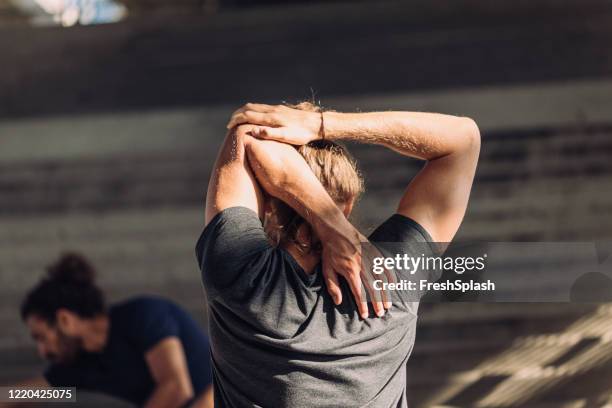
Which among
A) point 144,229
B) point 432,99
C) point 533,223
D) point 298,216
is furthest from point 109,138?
point 298,216

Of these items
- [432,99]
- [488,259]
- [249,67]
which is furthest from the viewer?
[249,67]

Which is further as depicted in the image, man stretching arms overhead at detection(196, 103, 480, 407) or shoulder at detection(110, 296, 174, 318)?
shoulder at detection(110, 296, 174, 318)

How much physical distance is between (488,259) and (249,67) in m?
5.65

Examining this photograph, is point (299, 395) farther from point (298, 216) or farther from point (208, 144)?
point (208, 144)

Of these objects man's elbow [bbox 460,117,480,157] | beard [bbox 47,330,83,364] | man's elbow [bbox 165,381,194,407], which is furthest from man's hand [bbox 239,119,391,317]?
beard [bbox 47,330,83,364]

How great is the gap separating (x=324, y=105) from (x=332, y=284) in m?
5.10

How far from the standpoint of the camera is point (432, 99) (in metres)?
6.20

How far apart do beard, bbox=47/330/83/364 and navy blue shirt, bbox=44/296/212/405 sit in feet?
0.09

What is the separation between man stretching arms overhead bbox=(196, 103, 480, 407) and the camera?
50.0 inches

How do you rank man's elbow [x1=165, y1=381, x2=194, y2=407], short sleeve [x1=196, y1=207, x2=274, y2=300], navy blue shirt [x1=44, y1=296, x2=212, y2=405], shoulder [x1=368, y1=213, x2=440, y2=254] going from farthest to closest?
navy blue shirt [x1=44, y1=296, x2=212, y2=405], man's elbow [x1=165, y1=381, x2=194, y2=407], shoulder [x1=368, y1=213, x2=440, y2=254], short sleeve [x1=196, y1=207, x2=274, y2=300]

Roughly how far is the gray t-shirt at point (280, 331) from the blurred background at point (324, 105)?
3651 mm

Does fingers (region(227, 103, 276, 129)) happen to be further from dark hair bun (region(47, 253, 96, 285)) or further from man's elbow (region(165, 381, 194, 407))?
dark hair bun (region(47, 253, 96, 285))

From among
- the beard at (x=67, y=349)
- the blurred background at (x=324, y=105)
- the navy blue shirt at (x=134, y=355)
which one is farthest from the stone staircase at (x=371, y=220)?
the beard at (x=67, y=349)

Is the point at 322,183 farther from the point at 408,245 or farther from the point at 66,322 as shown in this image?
the point at 66,322
